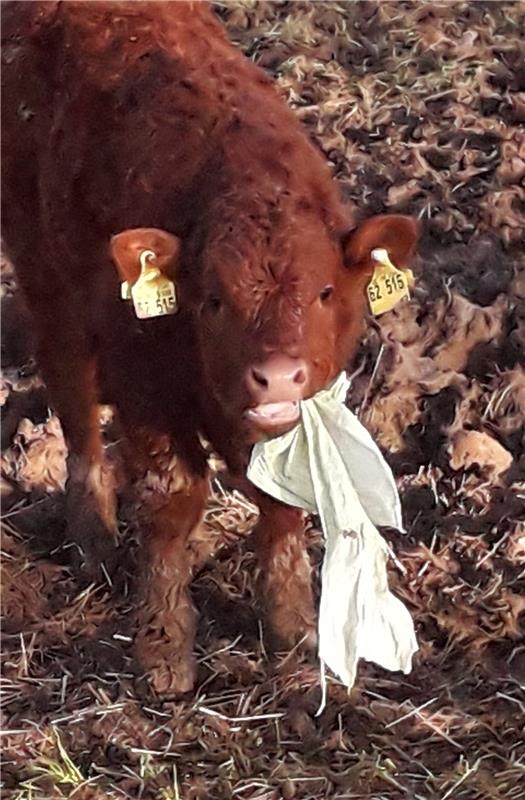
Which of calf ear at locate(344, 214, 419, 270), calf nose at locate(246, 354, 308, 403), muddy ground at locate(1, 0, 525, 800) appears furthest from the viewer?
muddy ground at locate(1, 0, 525, 800)

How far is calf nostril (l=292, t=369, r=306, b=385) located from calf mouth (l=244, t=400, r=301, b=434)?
1.2 inches

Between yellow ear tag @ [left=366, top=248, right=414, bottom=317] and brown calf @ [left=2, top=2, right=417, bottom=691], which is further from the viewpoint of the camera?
yellow ear tag @ [left=366, top=248, right=414, bottom=317]

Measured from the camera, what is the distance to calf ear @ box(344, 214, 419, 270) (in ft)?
6.56

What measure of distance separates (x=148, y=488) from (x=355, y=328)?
0.42 metres

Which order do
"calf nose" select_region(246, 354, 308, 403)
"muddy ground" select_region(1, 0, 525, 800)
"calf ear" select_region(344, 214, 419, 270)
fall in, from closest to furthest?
"calf nose" select_region(246, 354, 308, 403) < "calf ear" select_region(344, 214, 419, 270) < "muddy ground" select_region(1, 0, 525, 800)

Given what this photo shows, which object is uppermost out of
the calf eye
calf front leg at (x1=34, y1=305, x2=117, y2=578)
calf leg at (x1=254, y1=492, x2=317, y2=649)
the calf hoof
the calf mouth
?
the calf eye

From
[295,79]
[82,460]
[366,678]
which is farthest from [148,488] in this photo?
[295,79]

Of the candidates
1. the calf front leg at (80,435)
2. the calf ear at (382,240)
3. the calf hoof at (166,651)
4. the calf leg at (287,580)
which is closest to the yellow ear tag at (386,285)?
the calf ear at (382,240)

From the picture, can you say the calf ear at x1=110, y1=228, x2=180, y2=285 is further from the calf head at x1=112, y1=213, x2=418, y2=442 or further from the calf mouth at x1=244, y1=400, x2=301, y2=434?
the calf mouth at x1=244, y1=400, x2=301, y2=434

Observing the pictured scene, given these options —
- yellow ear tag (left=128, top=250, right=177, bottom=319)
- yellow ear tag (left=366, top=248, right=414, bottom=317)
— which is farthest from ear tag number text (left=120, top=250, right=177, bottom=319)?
yellow ear tag (left=366, top=248, right=414, bottom=317)

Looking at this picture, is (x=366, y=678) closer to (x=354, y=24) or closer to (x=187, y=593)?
(x=187, y=593)

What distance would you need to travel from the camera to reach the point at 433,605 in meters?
2.20

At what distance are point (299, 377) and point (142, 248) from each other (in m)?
0.29

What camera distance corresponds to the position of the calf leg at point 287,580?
7.08 ft
